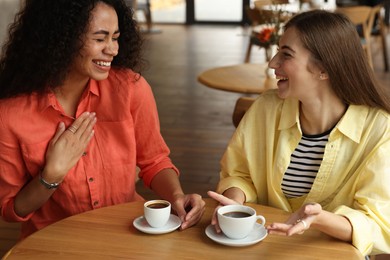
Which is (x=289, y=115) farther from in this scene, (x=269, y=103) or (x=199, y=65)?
(x=199, y=65)

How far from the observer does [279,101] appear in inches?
79.0

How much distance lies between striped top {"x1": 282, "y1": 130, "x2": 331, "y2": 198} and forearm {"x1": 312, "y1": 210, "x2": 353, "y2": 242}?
0.97 ft

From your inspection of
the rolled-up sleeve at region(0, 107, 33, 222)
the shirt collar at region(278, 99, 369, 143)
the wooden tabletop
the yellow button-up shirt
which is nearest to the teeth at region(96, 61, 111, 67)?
the rolled-up sleeve at region(0, 107, 33, 222)

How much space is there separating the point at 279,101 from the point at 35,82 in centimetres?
74

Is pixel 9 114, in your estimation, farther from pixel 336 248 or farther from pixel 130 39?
pixel 336 248

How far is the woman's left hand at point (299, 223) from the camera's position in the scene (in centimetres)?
151

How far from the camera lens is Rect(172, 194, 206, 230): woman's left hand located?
1.72m

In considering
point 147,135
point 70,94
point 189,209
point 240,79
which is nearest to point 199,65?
point 240,79

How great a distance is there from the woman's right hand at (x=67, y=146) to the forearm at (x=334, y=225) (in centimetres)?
74

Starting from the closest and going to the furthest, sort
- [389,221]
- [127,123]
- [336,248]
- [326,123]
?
1. [336,248]
2. [389,221]
3. [326,123]
4. [127,123]

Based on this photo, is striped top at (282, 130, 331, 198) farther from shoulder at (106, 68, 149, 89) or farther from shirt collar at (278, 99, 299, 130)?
shoulder at (106, 68, 149, 89)

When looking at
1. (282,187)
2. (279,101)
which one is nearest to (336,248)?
(282,187)

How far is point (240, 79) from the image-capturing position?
397 centimetres

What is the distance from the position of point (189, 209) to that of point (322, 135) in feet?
1.46
